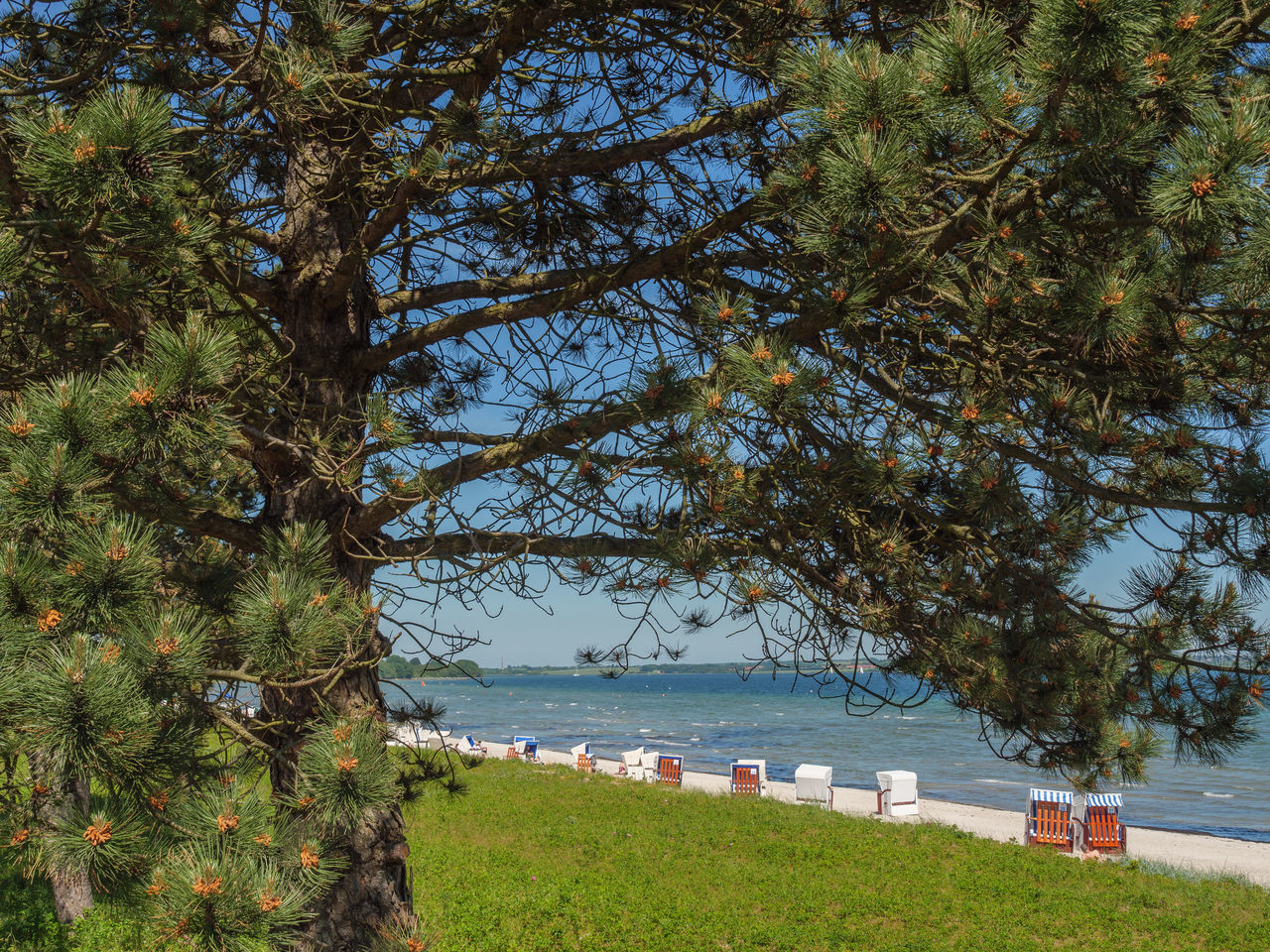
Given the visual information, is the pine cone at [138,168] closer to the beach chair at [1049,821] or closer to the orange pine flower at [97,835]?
the orange pine flower at [97,835]

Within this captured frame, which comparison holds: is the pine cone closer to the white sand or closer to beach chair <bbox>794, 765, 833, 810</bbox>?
the white sand

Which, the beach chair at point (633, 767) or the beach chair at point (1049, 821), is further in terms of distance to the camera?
the beach chair at point (633, 767)

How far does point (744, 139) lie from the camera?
Answer: 348 cm

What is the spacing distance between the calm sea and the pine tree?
4.51 ft

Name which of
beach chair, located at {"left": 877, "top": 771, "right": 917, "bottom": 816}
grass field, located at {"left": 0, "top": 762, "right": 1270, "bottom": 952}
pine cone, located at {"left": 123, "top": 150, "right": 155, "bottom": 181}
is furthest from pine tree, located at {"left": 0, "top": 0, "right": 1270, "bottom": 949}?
beach chair, located at {"left": 877, "top": 771, "right": 917, "bottom": 816}

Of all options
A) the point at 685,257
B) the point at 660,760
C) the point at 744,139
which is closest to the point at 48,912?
the point at 685,257

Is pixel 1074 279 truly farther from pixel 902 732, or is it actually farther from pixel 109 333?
pixel 902 732

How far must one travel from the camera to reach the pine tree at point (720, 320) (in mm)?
2070

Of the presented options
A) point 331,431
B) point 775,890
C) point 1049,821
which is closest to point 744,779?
point 1049,821

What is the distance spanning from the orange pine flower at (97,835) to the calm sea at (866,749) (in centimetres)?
276

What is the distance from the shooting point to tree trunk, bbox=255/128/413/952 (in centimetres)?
315

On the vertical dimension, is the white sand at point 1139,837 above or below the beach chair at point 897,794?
below

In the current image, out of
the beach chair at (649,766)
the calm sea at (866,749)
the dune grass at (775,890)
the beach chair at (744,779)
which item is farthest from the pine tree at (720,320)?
the beach chair at (649,766)

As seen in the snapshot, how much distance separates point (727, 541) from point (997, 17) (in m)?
1.81
